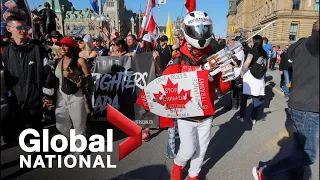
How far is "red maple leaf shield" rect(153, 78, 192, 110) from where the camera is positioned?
2.50 m

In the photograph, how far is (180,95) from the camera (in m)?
2.51

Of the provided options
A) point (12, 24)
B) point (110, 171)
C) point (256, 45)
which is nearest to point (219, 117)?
point (256, 45)

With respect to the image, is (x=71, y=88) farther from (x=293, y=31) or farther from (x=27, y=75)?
(x=293, y=31)

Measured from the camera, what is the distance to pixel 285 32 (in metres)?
45.0

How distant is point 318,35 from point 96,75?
384 centimetres

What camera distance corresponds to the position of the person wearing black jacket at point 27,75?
3020mm

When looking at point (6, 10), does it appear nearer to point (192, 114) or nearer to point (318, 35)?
point (192, 114)

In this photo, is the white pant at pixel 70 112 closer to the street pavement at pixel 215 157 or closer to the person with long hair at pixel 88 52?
the street pavement at pixel 215 157

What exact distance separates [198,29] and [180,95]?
0.70 meters

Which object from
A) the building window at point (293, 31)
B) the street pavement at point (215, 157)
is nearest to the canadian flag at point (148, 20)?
the street pavement at point (215, 157)

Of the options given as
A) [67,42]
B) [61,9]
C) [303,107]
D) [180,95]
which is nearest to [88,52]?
[67,42]

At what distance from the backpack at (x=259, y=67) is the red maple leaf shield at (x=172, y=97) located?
11.0 feet

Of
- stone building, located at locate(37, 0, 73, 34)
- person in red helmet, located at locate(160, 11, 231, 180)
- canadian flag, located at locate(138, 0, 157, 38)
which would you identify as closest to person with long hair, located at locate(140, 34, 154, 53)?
canadian flag, located at locate(138, 0, 157, 38)

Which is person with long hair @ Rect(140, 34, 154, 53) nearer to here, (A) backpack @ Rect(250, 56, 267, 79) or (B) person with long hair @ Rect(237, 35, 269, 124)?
(B) person with long hair @ Rect(237, 35, 269, 124)
